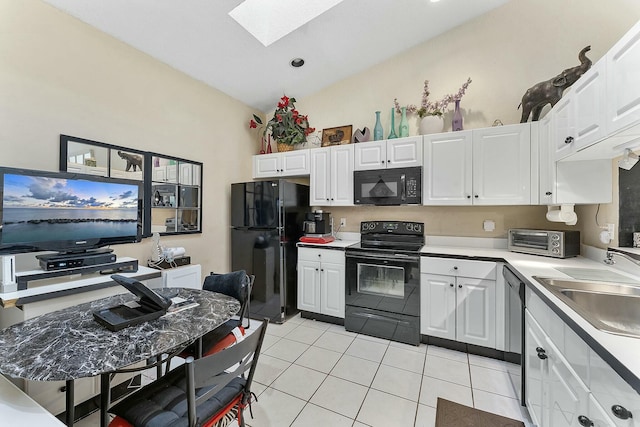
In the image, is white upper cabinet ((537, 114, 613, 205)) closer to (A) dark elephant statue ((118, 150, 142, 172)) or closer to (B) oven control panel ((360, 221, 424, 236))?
(B) oven control panel ((360, 221, 424, 236))

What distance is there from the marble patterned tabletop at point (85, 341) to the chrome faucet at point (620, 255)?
245cm

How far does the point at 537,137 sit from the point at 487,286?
139 centimetres

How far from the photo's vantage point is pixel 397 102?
10.6ft

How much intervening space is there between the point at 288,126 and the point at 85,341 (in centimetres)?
302

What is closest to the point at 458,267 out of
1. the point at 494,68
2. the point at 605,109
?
the point at 605,109

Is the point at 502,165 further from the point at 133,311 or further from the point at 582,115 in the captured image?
the point at 133,311

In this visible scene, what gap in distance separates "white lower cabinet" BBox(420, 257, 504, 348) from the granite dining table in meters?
1.86

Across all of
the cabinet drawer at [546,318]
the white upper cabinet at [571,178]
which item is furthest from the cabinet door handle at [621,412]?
the white upper cabinet at [571,178]

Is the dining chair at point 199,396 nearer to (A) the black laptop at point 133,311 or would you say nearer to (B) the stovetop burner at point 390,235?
(A) the black laptop at point 133,311

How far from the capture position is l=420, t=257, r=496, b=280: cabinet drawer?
2316 mm

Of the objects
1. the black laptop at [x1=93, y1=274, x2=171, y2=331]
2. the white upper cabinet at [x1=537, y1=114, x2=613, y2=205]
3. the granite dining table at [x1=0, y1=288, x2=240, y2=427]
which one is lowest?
the granite dining table at [x1=0, y1=288, x2=240, y2=427]

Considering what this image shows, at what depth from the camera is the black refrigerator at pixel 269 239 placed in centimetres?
310

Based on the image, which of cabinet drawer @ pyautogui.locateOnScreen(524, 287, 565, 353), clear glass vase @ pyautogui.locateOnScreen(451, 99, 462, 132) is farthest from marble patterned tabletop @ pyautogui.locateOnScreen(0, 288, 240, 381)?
Answer: clear glass vase @ pyautogui.locateOnScreen(451, 99, 462, 132)

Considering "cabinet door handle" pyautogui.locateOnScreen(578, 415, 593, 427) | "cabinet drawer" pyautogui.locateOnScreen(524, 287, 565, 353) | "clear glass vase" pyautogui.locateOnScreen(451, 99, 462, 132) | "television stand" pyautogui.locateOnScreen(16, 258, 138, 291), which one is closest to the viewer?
"cabinet door handle" pyautogui.locateOnScreen(578, 415, 593, 427)
